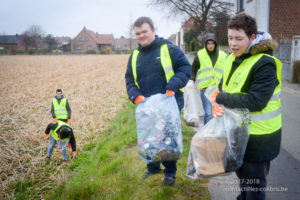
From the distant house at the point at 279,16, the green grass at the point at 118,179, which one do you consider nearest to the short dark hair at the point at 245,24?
the green grass at the point at 118,179

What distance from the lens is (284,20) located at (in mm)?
16609

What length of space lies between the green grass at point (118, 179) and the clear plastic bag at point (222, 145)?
419 millimetres

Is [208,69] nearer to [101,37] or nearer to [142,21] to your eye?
[142,21]

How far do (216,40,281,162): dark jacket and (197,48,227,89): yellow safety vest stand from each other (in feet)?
8.07

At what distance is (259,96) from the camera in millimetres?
1909

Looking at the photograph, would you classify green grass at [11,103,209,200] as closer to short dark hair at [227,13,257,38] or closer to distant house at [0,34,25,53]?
short dark hair at [227,13,257,38]

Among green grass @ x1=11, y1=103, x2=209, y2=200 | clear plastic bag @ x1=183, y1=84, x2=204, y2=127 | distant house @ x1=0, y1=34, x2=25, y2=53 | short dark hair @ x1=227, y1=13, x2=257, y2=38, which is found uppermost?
distant house @ x1=0, y1=34, x2=25, y2=53

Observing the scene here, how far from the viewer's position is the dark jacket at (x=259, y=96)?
1913mm

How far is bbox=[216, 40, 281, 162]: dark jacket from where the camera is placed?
6.28 feet

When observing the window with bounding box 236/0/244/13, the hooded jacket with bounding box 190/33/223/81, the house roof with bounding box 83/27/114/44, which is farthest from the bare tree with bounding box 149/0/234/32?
the house roof with bounding box 83/27/114/44

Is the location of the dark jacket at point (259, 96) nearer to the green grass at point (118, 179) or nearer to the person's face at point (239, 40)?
the person's face at point (239, 40)

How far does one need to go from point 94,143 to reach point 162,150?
10.2 ft

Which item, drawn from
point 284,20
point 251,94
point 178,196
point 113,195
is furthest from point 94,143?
point 284,20

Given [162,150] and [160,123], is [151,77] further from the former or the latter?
[162,150]
